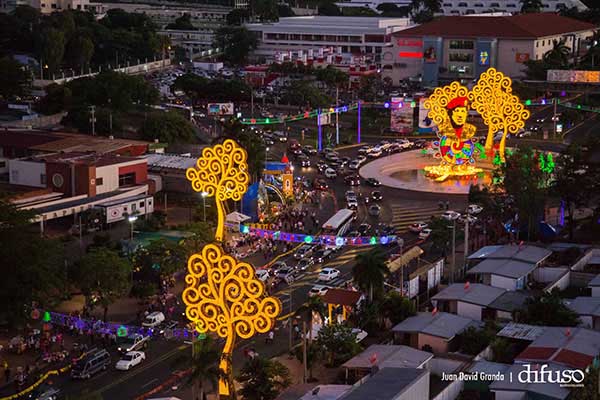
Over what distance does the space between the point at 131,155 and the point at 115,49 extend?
4330 cm

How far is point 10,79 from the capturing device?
6569 cm

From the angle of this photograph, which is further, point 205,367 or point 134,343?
point 134,343

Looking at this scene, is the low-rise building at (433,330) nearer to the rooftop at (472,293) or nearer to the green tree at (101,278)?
the rooftop at (472,293)

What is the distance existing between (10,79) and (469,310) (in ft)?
145

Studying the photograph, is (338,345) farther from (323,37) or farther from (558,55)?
(323,37)

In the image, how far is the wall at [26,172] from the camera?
43.2 meters

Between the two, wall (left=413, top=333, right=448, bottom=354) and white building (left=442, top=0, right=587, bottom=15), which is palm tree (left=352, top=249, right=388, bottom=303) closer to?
wall (left=413, top=333, right=448, bottom=354)

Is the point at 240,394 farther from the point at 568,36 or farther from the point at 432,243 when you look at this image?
the point at 568,36

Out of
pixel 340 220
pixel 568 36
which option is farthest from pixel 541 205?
pixel 568 36

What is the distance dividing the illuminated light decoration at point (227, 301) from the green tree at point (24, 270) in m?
6.21

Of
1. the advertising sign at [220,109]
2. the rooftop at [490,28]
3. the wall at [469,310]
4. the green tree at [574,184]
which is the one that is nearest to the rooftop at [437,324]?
the wall at [469,310]

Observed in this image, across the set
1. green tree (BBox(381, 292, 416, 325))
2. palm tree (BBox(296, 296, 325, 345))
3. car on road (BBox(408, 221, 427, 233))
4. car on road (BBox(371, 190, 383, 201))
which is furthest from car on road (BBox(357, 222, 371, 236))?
palm tree (BBox(296, 296, 325, 345))

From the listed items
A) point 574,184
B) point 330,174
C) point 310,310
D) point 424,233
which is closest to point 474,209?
point 424,233

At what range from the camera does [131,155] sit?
4897 cm
